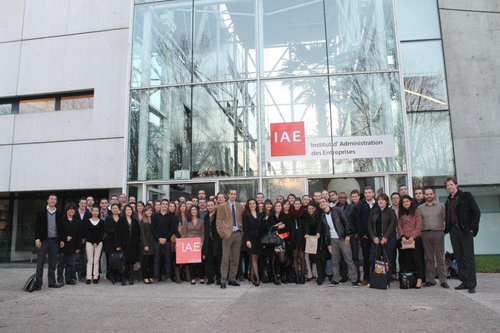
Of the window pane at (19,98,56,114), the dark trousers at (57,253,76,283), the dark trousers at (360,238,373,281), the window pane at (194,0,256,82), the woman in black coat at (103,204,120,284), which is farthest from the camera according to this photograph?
the window pane at (19,98,56,114)

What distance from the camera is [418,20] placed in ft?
41.4

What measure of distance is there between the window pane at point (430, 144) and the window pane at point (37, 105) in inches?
454

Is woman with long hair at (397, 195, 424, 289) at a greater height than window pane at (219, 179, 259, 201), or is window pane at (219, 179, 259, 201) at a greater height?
window pane at (219, 179, 259, 201)

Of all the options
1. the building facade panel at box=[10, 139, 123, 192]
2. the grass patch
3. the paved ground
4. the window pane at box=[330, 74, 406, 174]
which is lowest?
the paved ground

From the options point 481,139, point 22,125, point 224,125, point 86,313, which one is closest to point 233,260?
point 86,313

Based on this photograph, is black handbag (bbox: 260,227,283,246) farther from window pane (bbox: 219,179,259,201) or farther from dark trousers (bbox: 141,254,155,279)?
window pane (bbox: 219,179,259,201)

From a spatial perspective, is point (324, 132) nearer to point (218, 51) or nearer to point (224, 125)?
point (224, 125)

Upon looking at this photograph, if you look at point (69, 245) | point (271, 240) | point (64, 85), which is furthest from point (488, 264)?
point (64, 85)

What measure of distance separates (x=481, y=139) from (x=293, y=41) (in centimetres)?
617

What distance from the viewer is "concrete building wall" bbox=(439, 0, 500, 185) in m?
11.7

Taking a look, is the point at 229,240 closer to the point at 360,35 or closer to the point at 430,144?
the point at 430,144

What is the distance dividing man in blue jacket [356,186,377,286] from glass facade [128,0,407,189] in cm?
294

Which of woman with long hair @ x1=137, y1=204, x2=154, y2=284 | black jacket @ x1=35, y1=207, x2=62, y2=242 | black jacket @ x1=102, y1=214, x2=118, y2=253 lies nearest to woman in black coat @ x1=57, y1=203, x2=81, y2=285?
black jacket @ x1=35, y1=207, x2=62, y2=242

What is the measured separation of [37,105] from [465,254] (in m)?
13.3
